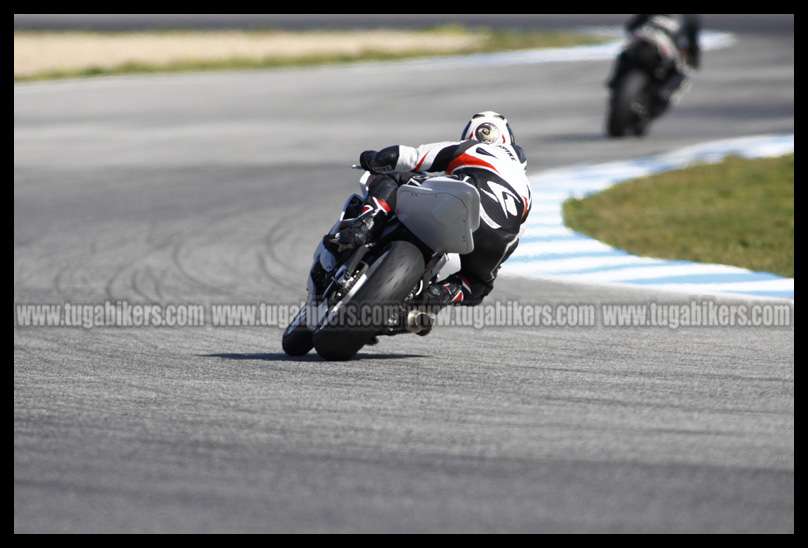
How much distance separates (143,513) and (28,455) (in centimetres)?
87

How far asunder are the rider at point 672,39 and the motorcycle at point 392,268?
10.8 meters

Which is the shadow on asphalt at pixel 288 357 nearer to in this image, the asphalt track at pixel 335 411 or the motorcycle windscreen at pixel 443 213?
the asphalt track at pixel 335 411

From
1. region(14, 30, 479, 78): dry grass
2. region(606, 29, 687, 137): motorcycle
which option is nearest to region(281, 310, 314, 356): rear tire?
region(606, 29, 687, 137): motorcycle

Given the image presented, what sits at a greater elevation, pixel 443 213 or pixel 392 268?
pixel 443 213

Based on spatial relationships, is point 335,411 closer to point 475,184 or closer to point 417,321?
point 417,321

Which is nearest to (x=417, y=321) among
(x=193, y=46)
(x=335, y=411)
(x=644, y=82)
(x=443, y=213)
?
(x=443, y=213)

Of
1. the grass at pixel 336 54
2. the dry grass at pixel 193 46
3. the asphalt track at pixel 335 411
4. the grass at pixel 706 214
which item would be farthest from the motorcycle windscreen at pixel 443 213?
the dry grass at pixel 193 46

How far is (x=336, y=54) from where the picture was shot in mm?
29969

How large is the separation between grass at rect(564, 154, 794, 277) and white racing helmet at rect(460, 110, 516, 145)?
11.8 ft

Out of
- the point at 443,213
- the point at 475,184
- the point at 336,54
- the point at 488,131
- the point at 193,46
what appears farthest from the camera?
the point at 193,46

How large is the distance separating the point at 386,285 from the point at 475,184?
0.81 m

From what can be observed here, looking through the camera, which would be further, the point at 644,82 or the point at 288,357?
the point at 644,82

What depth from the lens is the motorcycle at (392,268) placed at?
6.76 metres
